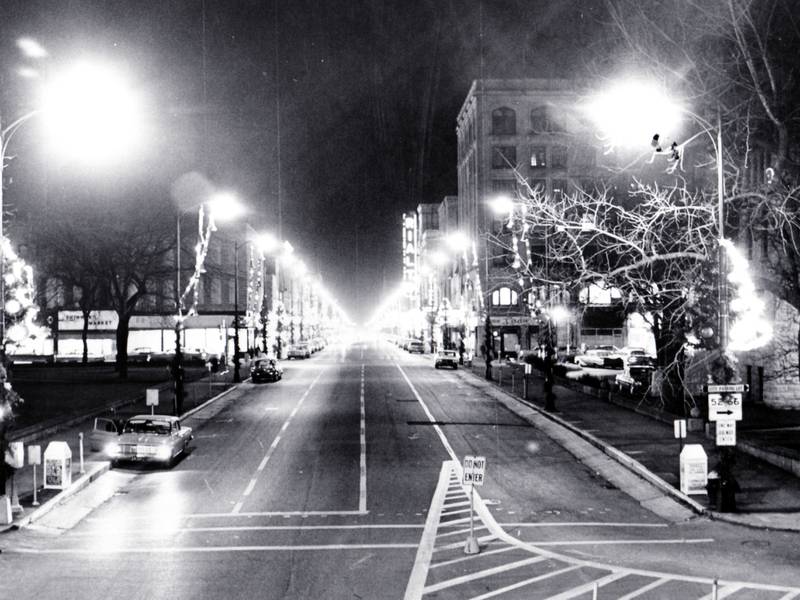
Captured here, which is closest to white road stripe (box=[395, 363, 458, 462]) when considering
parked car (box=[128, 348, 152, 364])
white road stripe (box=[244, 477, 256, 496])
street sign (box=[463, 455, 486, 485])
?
white road stripe (box=[244, 477, 256, 496])

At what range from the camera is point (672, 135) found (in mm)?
34125

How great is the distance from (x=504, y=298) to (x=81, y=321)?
44899 millimetres

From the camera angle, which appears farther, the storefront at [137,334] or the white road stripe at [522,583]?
the storefront at [137,334]

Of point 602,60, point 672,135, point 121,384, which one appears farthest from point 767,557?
point 121,384

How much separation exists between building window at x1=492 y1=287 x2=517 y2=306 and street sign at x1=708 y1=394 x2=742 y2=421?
3007 inches

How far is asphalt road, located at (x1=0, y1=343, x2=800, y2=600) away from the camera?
46.2 ft

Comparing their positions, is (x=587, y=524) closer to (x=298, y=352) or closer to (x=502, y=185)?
(x=298, y=352)

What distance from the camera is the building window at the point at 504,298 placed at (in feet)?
319

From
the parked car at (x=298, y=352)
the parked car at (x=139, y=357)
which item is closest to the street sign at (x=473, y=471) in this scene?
the parked car at (x=139, y=357)

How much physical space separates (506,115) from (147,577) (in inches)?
3329

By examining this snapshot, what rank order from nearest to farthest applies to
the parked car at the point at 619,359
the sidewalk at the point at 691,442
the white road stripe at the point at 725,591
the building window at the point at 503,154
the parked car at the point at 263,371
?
the white road stripe at the point at 725,591 → the sidewalk at the point at 691,442 → the parked car at the point at 263,371 → the parked car at the point at 619,359 → the building window at the point at 503,154

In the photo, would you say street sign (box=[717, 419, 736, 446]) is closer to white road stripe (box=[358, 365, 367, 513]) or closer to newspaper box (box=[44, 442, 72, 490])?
white road stripe (box=[358, 365, 367, 513])

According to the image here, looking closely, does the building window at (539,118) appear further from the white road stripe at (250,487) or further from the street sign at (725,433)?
the street sign at (725,433)

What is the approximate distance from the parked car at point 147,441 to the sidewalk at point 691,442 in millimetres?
12795
